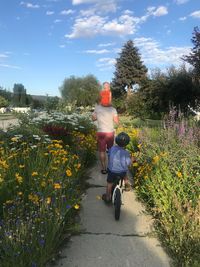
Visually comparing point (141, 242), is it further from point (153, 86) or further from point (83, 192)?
point (153, 86)

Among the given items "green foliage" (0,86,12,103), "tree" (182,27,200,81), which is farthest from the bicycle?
"green foliage" (0,86,12,103)

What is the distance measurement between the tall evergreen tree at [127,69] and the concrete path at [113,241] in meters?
58.6

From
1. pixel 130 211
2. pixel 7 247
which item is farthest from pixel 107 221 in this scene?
pixel 7 247

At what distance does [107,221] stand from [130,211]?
57cm

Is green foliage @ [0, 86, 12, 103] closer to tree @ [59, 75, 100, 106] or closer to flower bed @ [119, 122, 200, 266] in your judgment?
tree @ [59, 75, 100, 106]

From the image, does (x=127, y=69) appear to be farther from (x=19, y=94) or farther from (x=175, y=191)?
(x=175, y=191)

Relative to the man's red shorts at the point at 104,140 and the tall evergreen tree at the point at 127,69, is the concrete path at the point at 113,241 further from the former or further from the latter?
the tall evergreen tree at the point at 127,69

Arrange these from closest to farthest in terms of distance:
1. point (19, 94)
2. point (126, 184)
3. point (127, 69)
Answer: point (126, 184), point (127, 69), point (19, 94)

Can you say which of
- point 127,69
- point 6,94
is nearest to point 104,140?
point 127,69

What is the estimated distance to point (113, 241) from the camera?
441 centimetres

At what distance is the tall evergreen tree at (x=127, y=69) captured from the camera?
6391 centimetres

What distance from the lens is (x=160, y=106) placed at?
20594mm

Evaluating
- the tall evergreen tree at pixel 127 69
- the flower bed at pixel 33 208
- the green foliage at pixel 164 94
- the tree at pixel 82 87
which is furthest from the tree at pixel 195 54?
the tall evergreen tree at pixel 127 69

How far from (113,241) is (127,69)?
200 ft
